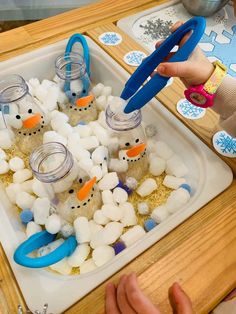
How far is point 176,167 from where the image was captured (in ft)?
1.91

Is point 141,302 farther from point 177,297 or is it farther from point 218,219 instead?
point 218,219

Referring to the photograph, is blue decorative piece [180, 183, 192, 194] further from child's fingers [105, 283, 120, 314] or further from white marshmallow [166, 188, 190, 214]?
child's fingers [105, 283, 120, 314]

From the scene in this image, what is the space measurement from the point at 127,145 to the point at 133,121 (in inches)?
1.8

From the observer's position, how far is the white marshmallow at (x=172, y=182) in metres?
0.57

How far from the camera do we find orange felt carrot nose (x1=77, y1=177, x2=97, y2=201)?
0.49 metres

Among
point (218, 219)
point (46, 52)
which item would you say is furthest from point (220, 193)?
point (46, 52)

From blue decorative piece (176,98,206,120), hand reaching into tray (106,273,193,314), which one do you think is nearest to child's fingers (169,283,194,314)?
hand reaching into tray (106,273,193,314)

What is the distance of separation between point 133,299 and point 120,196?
0.20m

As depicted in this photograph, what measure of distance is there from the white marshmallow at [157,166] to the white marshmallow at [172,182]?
0.7 inches

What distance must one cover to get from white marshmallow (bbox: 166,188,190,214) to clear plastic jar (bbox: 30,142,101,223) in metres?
0.13

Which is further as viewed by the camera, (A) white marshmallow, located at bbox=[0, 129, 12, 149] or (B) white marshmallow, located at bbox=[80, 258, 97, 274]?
(A) white marshmallow, located at bbox=[0, 129, 12, 149]

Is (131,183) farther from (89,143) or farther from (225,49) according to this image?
(225,49)

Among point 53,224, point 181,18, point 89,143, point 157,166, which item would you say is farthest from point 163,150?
point 181,18

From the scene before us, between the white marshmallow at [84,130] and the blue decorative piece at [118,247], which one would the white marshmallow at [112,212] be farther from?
the white marshmallow at [84,130]
